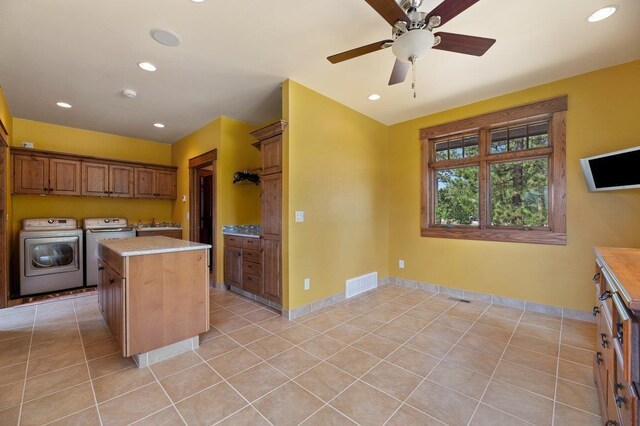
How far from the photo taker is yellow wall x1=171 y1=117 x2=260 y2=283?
427cm

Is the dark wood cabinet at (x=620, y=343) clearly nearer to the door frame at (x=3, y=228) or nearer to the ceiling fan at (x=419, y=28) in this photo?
the ceiling fan at (x=419, y=28)

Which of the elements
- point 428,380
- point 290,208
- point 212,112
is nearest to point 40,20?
point 212,112

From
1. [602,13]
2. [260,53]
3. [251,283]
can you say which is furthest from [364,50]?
[251,283]

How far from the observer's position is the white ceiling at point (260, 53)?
2.04 metres

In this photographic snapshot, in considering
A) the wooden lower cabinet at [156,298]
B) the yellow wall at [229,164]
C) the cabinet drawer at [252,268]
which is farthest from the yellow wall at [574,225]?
the wooden lower cabinet at [156,298]

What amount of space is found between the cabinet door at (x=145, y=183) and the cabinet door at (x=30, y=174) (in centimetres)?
123

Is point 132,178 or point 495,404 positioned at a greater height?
point 132,178

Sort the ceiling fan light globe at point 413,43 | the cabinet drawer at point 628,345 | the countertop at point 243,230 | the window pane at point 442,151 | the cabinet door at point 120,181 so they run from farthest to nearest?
1. the cabinet door at point 120,181
2. the window pane at point 442,151
3. the countertop at point 243,230
4. the ceiling fan light globe at point 413,43
5. the cabinet drawer at point 628,345

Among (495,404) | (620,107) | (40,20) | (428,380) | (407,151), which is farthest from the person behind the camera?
(407,151)

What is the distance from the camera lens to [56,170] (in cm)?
436

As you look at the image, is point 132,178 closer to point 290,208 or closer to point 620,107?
point 290,208

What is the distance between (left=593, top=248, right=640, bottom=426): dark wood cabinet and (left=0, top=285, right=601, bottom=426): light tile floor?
0.35 metres

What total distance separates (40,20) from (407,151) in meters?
4.44

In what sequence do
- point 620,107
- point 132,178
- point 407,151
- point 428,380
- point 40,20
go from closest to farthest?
point 428,380
point 40,20
point 620,107
point 407,151
point 132,178
